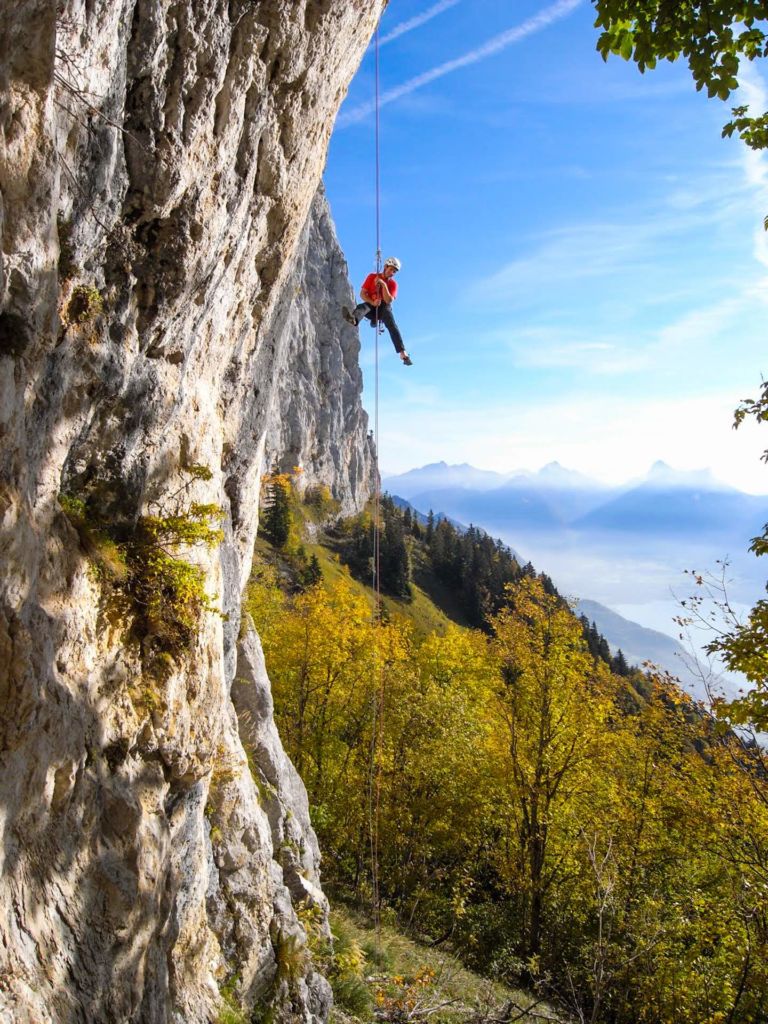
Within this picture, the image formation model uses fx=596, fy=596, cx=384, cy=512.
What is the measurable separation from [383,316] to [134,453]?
1154cm

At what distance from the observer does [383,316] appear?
54.7 ft

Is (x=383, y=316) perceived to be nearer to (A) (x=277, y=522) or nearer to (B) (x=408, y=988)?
(B) (x=408, y=988)

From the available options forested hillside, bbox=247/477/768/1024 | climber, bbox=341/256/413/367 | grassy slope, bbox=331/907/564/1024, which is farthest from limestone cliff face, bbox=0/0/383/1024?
forested hillside, bbox=247/477/768/1024

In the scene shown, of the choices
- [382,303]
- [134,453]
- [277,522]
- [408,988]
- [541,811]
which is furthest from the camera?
[277,522]

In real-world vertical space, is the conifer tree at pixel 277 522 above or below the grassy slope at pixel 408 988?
above

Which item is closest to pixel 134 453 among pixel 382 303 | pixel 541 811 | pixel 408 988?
pixel 382 303

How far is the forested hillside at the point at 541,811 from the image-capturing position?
1401 centimetres

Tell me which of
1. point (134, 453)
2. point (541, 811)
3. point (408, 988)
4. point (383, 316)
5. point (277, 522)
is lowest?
point (408, 988)

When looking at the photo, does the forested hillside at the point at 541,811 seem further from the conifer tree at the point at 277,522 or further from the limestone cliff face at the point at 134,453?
the conifer tree at the point at 277,522

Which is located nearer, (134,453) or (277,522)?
(134,453)

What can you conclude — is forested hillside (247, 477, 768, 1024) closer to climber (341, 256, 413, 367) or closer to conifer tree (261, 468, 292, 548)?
climber (341, 256, 413, 367)

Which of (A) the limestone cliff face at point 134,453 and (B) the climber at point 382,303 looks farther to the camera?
(B) the climber at point 382,303

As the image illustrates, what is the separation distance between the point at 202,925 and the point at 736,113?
11.4 metres

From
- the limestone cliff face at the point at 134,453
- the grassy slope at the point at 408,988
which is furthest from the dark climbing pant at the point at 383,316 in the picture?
the grassy slope at the point at 408,988
